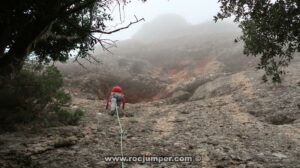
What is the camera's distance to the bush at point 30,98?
11.5 metres

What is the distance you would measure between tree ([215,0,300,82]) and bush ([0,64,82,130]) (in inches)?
298

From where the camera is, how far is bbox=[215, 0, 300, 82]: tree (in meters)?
9.47

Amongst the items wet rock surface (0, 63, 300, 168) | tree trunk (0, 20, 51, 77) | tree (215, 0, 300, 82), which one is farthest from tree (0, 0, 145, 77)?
tree (215, 0, 300, 82)

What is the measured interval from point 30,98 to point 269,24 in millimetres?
9748

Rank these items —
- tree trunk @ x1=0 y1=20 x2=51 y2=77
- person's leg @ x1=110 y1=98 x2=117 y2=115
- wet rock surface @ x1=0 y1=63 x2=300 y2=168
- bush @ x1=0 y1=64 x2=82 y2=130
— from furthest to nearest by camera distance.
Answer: person's leg @ x1=110 y1=98 x2=117 y2=115 → bush @ x1=0 y1=64 x2=82 y2=130 → wet rock surface @ x1=0 y1=63 x2=300 y2=168 → tree trunk @ x1=0 y1=20 x2=51 y2=77

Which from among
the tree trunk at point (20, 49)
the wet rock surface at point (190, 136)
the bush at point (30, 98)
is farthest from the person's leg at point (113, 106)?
the tree trunk at point (20, 49)

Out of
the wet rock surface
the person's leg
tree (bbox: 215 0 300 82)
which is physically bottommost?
the wet rock surface

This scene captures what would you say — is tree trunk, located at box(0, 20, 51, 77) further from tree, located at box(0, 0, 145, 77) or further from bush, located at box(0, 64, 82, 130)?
bush, located at box(0, 64, 82, 130)

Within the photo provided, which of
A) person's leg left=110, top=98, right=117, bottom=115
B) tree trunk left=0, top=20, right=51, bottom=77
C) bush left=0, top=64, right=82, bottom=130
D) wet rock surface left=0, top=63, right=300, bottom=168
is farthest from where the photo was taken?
person's leg left=110, top=98, right=117, bottom=115

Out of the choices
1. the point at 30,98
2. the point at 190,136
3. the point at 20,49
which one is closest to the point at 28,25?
the point at 20,49

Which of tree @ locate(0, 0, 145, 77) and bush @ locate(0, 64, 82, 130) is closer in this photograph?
tree @ locate(0, 0, 145, 77)

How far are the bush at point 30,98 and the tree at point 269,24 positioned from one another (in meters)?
7.57

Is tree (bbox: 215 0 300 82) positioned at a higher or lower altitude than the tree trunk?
higher

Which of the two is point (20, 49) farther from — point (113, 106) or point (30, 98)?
point (113, 106)
